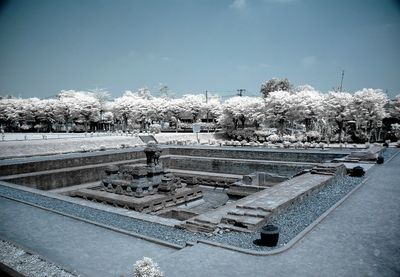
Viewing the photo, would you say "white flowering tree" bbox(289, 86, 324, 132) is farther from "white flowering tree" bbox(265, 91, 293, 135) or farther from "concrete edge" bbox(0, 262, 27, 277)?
"concrete edge" bbox(0, 262, 27, 277)

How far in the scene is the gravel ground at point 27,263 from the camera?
6.85 metres

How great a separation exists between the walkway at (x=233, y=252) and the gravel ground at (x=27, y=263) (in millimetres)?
394

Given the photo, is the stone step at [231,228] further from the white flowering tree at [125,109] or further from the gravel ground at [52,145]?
the white flowering tree at [125,109]

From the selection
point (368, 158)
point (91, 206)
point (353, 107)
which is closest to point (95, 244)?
point (91, 206)

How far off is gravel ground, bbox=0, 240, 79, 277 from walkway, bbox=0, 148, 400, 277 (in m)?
0.39

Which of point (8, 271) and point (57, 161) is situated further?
point (57, 161)

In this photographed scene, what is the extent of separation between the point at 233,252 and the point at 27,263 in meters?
4.79

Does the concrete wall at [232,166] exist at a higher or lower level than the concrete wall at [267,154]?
lower

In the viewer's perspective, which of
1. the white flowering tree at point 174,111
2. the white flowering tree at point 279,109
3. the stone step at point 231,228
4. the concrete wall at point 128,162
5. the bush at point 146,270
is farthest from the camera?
the white flowering tree at point 174,111

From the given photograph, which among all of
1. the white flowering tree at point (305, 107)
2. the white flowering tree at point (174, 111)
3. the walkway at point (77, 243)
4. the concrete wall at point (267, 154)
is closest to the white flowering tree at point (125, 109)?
the white flowering tree at point (174, 111)

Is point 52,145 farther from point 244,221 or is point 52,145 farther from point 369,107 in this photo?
point 369,107

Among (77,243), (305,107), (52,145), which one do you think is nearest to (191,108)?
(305,107)

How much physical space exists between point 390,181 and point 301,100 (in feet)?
109

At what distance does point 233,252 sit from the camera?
7.67 m
